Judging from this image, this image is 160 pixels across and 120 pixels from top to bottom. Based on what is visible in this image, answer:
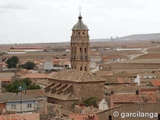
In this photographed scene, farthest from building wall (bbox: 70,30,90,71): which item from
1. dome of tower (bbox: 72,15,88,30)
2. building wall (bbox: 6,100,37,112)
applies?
building wall (bbox: 6,100,37,112)

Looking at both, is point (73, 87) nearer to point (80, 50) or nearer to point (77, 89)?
point (77, 89)

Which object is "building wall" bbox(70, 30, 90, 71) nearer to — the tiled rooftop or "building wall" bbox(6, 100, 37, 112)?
the tiled rooftop

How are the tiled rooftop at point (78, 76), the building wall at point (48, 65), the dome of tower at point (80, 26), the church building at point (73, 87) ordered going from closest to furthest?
1. the church building at point (73, 87)
2. the tiled rooftop at point (78, 76)
3. the dome of tower at point (80, 26)
4. the building wall at point (48, 65)

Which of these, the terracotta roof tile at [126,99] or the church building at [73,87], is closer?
the terracotta roof tile at [126,99]

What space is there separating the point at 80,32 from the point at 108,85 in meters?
8.30

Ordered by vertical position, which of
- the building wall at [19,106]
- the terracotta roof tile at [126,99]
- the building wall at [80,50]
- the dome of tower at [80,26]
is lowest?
the building wall at [19,106]

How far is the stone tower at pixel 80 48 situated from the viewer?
6888 cm

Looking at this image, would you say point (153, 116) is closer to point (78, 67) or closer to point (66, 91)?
point (66, 91)

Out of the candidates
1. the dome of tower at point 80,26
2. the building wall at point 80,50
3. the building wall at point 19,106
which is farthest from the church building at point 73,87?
the dome of tower at point 80,26

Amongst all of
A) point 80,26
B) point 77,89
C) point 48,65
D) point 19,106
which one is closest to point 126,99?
point 19,106

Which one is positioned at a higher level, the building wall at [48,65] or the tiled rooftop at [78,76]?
the tiled rooftop at [78,76]

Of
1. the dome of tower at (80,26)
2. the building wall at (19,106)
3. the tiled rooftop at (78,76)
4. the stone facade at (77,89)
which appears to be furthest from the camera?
the dome of tower at (80,26)

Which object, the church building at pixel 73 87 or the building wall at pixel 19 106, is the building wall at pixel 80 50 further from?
the building wall at pixel 19 106

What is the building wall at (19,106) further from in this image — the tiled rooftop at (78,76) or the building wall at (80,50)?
the building wall at (80,50)
